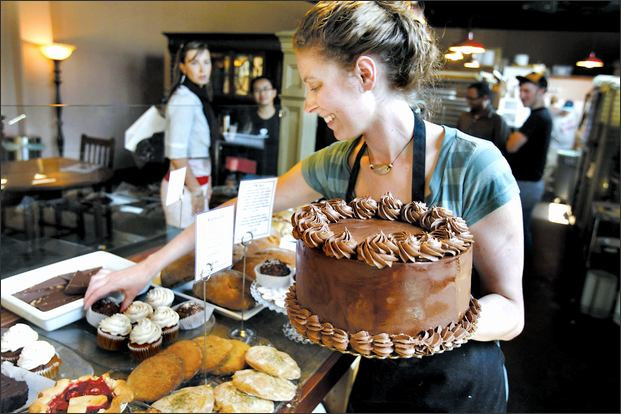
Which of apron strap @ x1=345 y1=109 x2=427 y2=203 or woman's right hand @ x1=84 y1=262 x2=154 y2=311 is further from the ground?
apron strap @ x1=345 y1=109 x2=427 y2=203

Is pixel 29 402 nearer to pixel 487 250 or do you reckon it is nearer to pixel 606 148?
pixel 487 250

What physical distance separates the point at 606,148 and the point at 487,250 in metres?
5.08

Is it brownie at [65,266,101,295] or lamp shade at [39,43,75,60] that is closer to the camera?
brownie at [65,266,101,295]

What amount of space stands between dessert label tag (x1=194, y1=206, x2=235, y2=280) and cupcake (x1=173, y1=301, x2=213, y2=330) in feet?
0.79

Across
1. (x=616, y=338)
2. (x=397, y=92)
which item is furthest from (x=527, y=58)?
(x=397, y=92)

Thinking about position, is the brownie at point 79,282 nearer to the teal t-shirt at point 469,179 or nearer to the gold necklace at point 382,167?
the gold necklace at point 382,167

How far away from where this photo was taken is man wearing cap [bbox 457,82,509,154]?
1.11 m

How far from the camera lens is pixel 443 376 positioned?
1.10 metres

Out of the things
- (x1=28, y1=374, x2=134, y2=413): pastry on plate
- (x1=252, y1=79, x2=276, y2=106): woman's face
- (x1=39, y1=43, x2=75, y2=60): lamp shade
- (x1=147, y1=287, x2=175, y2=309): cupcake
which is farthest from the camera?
(x1=39, y1=43, x2=75, y2=60): lamp shade

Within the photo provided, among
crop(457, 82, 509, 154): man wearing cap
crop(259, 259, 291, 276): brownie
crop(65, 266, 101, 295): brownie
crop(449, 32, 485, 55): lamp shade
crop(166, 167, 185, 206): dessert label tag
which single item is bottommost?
crop(65, 266, 101, 295): brownie

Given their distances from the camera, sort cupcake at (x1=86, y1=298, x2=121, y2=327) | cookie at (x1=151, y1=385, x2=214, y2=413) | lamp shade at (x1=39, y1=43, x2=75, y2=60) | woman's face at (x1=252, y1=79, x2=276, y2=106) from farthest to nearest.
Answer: lamp shade at (x1=39, y1=43, x2=75, y2=60), woman's face at (x1=252, y1=79, x2=276, y2=106), cupcake at (x1=86, y1=298, x2=121, y2=327), cookie at (x1=151, y1=385, x2=214, y2=413)

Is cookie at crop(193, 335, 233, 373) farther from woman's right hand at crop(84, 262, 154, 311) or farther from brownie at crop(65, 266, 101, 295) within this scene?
brownie at crop(65, 266, 101, 295)

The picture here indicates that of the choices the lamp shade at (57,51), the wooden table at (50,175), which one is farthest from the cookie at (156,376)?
the lamp shade at (57,51)

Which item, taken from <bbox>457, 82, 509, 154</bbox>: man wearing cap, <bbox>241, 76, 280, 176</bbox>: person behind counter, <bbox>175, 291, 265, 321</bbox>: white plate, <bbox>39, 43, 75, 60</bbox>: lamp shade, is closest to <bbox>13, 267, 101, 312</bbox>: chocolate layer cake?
<bbox>175, 291, 265, 321</bbox>: white plate
